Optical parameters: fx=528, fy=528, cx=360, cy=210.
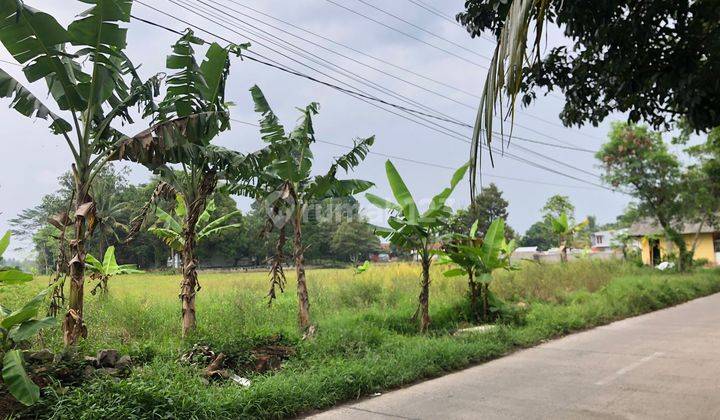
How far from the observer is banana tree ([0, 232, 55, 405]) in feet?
15.0

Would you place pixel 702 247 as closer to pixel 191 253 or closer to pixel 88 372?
pixel 191 253

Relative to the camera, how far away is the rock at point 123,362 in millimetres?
6047

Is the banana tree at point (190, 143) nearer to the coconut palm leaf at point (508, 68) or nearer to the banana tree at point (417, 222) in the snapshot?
the banana tree at point (417, 222)

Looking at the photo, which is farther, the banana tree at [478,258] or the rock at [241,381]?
the banana tree at [478,258]

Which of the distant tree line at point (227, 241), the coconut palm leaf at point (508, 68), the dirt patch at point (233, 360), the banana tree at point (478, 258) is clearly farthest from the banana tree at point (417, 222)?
the distant tree line at point (227, 241)

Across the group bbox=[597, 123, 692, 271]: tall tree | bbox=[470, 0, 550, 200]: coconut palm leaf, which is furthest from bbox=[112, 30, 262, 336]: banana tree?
bbox=[597, 123, 692, 271]: tall tree

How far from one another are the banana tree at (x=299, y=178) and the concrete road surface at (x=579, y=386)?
3.08 meters

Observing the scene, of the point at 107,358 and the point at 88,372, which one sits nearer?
the point at 88,372

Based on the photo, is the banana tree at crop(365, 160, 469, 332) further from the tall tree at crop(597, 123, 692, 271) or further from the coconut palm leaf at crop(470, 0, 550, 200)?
the tall tree at crop(597, 123, 692, 271)

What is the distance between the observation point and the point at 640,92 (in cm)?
555

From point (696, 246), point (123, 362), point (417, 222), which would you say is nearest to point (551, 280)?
point (417, 222)

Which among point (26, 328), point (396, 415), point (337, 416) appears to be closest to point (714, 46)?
point (396, 415)

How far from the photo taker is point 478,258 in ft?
37.4

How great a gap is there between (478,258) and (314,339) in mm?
4681
